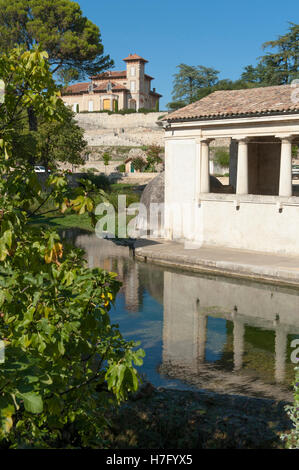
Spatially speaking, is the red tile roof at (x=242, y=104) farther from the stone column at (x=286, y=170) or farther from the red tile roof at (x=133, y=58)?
the red tile roof at (x=133, y=58)

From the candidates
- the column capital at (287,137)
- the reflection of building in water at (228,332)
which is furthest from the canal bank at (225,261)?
the column capital at (287,137)

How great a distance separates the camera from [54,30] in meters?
41.8

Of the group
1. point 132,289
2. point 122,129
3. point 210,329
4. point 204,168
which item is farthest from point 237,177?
point 122,129

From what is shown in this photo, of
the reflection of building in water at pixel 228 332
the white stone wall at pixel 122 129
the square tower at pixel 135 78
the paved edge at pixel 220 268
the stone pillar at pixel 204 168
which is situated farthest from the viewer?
the square tower at pixel 135 78

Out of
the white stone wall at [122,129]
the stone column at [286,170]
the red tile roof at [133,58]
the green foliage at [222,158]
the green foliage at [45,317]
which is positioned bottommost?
the green foliage at [45,317]

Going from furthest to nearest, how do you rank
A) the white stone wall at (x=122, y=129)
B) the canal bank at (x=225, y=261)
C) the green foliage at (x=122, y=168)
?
the white stone wall at (x=122, y=129)
the green foliage at (x=122, y=168)
the canal bank at (x=225, y=261)

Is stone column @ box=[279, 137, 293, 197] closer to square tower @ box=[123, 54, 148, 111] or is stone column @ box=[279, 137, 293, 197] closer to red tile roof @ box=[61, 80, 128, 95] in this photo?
red tile roof @ box=[61, 80, 128, 95]

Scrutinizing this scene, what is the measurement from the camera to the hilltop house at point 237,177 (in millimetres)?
17578

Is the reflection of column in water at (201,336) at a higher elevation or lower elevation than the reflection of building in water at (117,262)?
lower

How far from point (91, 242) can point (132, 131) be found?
165 ft

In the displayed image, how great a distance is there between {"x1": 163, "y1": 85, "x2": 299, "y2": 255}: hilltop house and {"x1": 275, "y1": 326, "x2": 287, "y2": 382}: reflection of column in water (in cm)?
715

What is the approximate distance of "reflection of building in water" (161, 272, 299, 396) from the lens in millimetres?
8562

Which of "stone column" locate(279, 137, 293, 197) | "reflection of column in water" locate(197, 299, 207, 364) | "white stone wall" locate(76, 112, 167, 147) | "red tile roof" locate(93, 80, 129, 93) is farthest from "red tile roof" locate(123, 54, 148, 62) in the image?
"reflection of column in water" locate(197, 299, 207, 364)
